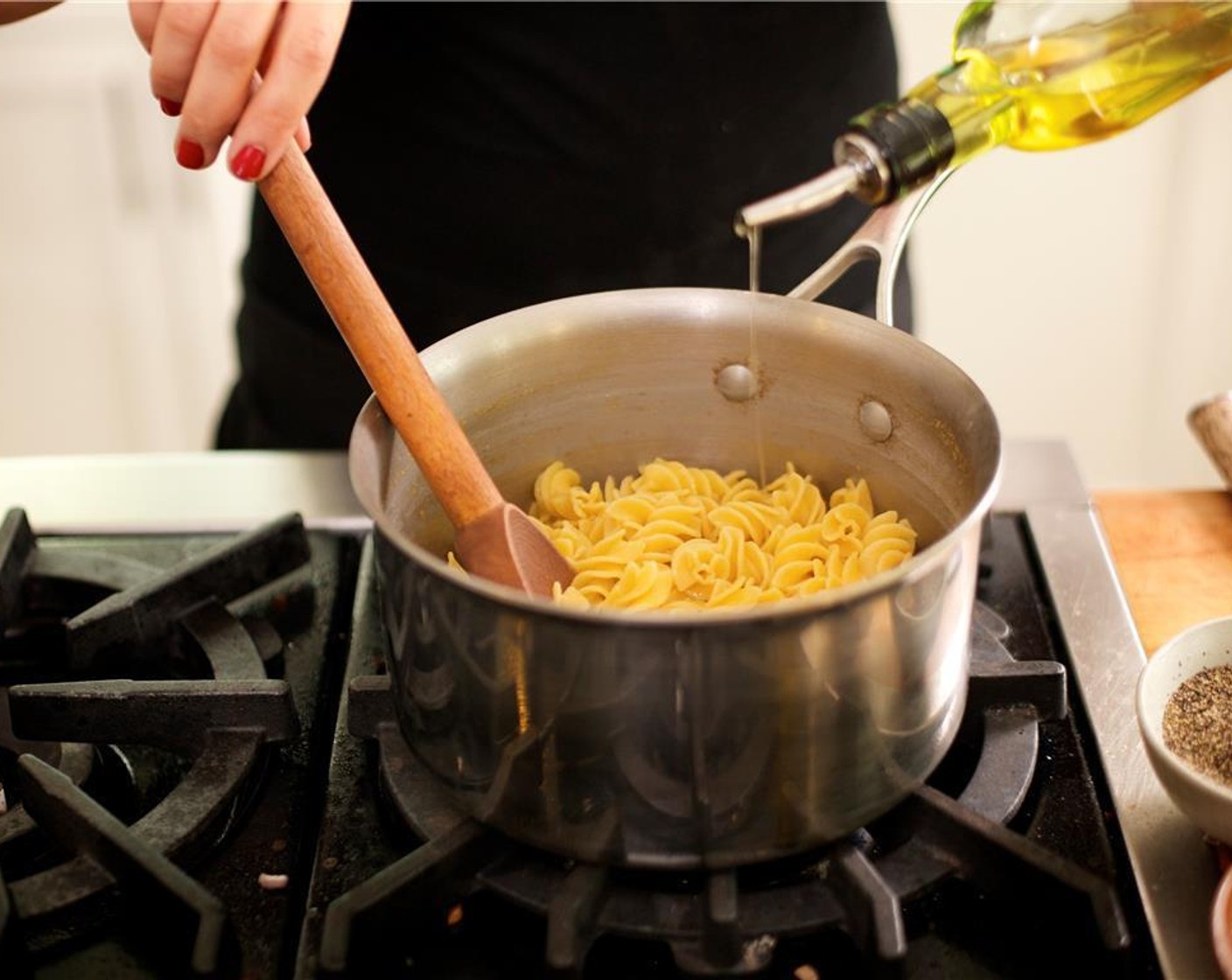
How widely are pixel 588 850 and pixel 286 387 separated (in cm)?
86

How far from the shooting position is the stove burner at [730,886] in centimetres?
72

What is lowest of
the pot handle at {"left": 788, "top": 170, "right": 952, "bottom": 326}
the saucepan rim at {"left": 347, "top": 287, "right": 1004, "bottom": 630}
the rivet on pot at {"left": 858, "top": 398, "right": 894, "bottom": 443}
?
the rivet on pot at {"left": 858, "top": 398, "right": 894, "bottom": 443}

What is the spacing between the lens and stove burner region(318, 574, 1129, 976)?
2.37ft

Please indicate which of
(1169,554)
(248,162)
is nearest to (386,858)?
(248,162)

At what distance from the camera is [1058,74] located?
1.01m

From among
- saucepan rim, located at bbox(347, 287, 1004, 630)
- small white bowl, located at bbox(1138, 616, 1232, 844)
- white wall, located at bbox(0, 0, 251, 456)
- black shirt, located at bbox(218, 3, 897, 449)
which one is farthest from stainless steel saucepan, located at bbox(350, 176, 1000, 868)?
white wall, located at bbox(0, 0, 251, 456)

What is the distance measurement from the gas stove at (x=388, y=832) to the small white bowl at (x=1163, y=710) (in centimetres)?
5

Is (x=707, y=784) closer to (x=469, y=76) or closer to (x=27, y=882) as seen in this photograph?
(x=27, y=882)

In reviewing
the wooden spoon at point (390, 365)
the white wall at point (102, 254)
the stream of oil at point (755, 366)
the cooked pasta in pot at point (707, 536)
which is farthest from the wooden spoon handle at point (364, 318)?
the white wall at point (102, 254)

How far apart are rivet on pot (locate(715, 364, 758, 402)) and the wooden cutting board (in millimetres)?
316

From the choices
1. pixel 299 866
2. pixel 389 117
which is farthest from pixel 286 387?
pixel 299 866

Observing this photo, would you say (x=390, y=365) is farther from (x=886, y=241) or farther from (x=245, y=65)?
(x=886, y=241)

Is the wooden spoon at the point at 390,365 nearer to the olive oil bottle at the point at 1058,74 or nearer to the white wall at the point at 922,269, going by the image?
the olive oil bottle at the point at 1058,74

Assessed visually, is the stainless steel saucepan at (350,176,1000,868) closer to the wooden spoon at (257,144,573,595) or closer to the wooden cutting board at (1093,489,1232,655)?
the wooden spoon at (257,144,573,595)
